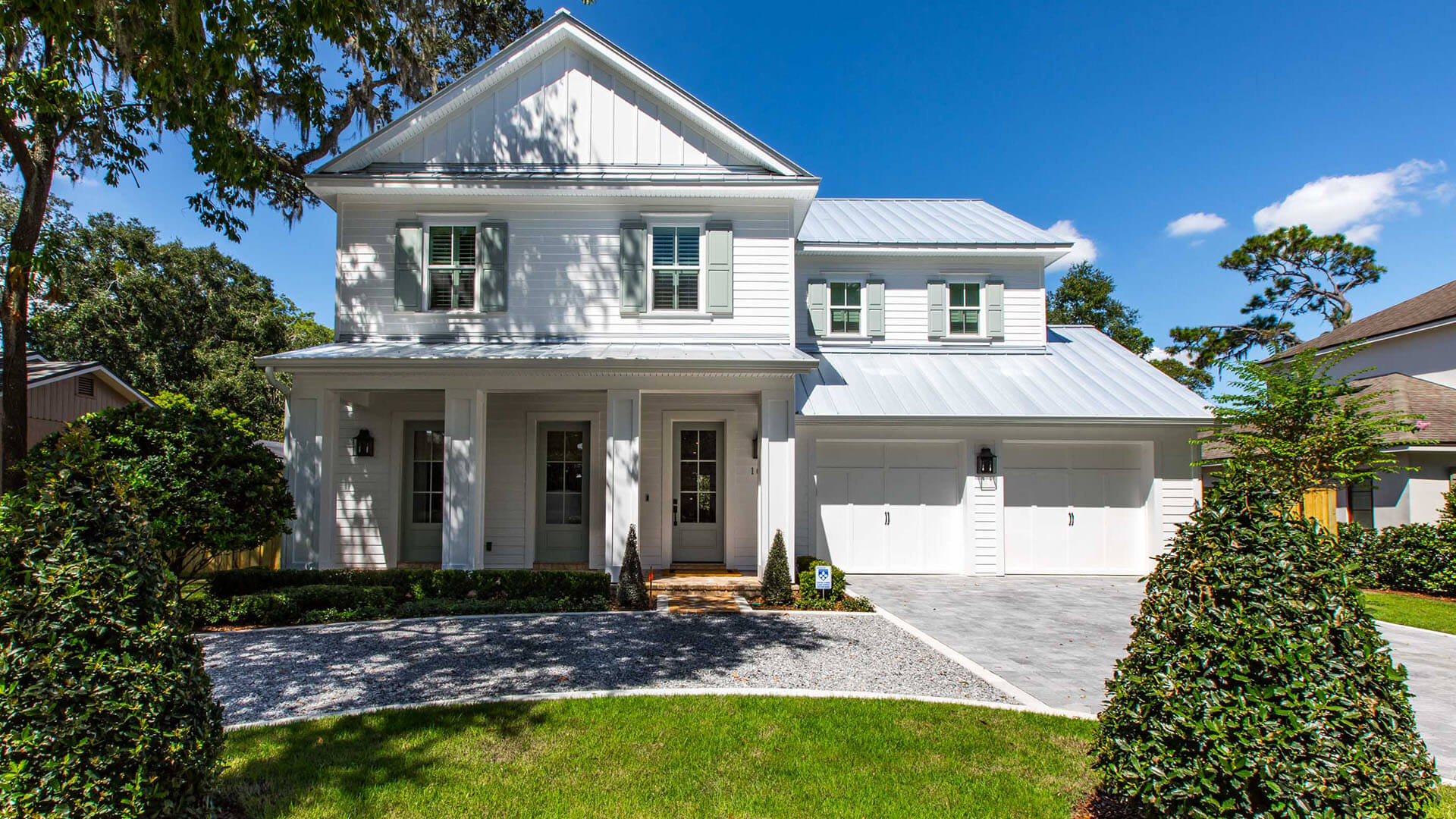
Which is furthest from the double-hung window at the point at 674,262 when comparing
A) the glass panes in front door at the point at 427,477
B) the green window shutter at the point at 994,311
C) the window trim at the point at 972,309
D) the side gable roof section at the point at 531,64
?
the green window shutter at the point at 994,311

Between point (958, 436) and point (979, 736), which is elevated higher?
point (958, 436)

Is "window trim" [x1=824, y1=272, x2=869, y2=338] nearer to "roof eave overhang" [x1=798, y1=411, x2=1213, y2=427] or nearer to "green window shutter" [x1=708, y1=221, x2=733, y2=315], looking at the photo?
"roof eave overhang" [x1=798, y1=411, x2=1213, y2=427]

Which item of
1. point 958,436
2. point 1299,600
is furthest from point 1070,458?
point 1299,600

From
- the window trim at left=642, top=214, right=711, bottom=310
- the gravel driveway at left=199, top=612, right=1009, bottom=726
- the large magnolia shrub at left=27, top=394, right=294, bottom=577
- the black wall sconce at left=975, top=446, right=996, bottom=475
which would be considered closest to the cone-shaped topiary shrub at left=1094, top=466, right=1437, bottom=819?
the gravel driveway at left=199, top=612, right=1009, bottom=726

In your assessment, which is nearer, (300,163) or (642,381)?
(642,381)

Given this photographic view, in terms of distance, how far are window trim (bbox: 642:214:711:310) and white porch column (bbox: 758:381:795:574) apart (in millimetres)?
1969

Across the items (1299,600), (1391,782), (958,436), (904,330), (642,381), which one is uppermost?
(904,330)

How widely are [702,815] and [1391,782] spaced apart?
306cm

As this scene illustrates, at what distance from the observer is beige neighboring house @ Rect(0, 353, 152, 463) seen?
1349cm

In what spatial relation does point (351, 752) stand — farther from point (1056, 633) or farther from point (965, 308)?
point (965, 308)

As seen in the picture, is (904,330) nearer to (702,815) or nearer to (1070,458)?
(1070,458)

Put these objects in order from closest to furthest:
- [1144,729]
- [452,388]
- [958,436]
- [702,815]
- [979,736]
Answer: [1144,729], [702,815], [979,736], [452,388], [958,436]

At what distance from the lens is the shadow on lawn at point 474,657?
18.0 feet

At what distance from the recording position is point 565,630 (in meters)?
7.55
